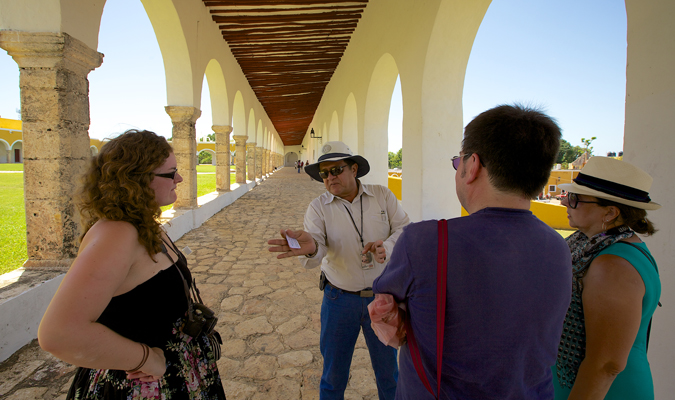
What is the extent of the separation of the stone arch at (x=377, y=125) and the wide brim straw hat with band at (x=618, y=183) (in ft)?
21.8

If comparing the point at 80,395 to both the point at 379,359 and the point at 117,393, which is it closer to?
the point at 117,393

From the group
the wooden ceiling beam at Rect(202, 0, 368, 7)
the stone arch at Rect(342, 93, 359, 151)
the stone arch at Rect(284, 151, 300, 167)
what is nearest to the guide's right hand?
the wooden ceiling beam at Rect(202, 0, 368, 7)

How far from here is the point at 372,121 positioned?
27.2ft

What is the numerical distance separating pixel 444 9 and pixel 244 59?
9.07 meters

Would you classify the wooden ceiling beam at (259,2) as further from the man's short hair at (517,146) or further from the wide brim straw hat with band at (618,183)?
the man's short hair at (517,146)

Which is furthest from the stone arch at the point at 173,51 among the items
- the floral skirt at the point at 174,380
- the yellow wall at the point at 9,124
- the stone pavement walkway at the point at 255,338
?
the yellow wall at the point at 9,124

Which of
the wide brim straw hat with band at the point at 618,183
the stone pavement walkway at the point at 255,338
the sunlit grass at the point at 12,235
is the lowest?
the stone pavement walkway at the point at 255,338

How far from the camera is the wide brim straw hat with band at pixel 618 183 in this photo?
123 centimetres

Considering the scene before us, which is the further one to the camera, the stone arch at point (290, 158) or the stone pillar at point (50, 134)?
the stone arch at point (290, 158)

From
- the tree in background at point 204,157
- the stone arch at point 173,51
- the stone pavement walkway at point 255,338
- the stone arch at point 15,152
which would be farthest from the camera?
the tree in background at point 204,157

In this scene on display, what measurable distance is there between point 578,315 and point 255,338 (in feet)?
8.55

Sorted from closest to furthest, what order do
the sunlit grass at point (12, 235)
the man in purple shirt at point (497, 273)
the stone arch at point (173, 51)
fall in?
1. the man in purple shirt at point (497, 273)
2. the sunlit grass at point (12, 235)
3. the stone arch at point (173, 51)

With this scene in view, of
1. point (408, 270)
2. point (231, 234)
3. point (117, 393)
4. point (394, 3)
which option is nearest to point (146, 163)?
point (117, 393)

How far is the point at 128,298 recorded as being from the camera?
3.91 feet
